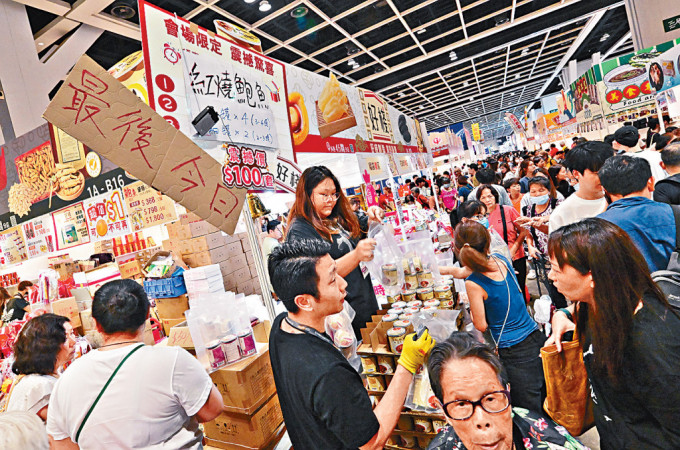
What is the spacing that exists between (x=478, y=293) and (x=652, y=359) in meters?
1.29

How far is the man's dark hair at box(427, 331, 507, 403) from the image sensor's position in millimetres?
1226

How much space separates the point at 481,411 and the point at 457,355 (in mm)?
181

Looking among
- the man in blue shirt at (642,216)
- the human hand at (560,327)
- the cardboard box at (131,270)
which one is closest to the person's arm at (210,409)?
the human hand at (560,327)

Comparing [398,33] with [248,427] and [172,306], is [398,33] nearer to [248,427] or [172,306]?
[172,306]

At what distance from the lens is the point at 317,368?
46.7 inches

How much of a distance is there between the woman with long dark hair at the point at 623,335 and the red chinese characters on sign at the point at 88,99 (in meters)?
2.21

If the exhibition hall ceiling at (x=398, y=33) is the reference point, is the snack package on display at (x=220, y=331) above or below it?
below

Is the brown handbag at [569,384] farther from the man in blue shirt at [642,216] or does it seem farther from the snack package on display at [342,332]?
the snack package on display at [342,332]

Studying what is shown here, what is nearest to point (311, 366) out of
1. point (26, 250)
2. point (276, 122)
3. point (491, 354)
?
point (491, 354)

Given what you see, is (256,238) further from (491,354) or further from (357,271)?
(491,354)

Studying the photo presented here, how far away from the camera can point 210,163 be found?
226 centimetres

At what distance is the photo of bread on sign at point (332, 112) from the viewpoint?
14.4 feet

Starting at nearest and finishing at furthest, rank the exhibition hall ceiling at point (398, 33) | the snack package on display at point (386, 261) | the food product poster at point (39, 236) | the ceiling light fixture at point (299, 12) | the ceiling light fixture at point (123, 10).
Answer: the snack package on display at point (386, 261) → the food product poster at point (39, 236) → the ceiling light fixture at point (123, 10) → the exhibition hall ceiling at point (398, 33) → the ceiling light fixture at point (299, 12)

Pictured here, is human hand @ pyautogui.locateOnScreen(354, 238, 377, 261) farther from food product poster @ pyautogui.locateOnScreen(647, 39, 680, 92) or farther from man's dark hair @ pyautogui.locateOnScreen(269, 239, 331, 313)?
food product poster @ pyautogui.locateOnScreen(647, 39, 680, 92)
